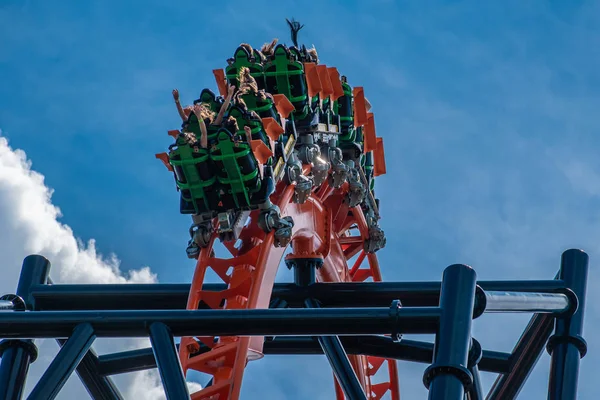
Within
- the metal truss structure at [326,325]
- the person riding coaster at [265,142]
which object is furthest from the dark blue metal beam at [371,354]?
the person riding coaster at [265,142]

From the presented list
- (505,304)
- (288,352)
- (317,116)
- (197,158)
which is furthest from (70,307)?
(505,304)

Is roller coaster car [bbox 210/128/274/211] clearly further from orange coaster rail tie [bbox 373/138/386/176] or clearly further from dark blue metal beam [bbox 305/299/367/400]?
orange coaster rail tie [bbox 373/138/386/176]

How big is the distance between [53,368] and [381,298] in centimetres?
513

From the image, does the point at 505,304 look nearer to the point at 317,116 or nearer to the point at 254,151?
the point at 254,151

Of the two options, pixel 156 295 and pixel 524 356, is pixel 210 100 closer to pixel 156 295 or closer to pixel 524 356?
pixel 156 295

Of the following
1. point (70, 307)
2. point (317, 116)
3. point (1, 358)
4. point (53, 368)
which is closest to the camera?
point (53, 368)

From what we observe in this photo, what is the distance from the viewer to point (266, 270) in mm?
11375

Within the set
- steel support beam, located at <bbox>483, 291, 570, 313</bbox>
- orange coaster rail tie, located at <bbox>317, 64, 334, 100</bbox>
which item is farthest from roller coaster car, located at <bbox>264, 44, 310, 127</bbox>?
steel support beam, located at <bbox>483, 291, 570, 313</bbox>

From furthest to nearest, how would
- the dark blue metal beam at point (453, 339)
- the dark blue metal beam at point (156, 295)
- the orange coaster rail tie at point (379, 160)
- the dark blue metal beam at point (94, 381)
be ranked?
the orange coaster rail tie at point (379, 160) < the dark blue metal beam at point (156, 295) < the dark blue metal beam at point (94, 381) < the dark blue metal beam at point (453, 339)

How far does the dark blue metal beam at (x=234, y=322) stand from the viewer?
6.67 metres

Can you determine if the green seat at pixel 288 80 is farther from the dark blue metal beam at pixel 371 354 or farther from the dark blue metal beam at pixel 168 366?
the dark blue metal beam at pixel 168 366

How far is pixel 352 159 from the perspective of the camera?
1453 centimetres

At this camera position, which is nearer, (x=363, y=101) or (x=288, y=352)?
(x=288, y=352)

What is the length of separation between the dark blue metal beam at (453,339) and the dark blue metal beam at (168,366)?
135 centimetres
